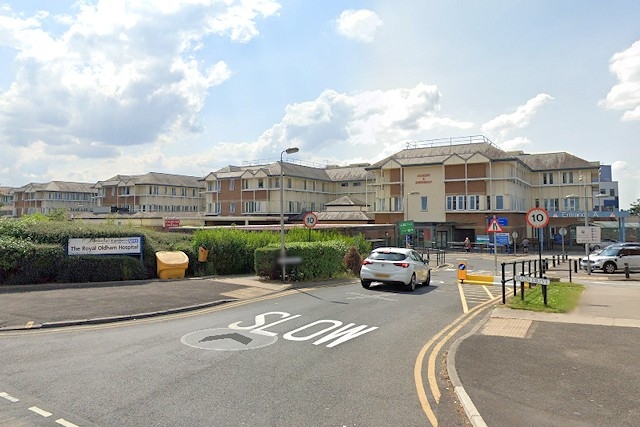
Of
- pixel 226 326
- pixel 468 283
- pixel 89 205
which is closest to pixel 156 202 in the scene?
pixel 89 205

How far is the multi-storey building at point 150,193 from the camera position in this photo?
277ft

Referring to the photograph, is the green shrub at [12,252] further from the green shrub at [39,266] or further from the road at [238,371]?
the road at [238,371]

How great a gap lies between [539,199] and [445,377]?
6957 cm

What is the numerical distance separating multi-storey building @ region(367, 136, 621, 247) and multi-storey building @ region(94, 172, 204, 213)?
39.7 meters

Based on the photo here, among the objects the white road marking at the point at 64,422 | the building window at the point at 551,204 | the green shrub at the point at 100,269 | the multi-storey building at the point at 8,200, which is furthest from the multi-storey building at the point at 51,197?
the white road marking at the point at 64,422

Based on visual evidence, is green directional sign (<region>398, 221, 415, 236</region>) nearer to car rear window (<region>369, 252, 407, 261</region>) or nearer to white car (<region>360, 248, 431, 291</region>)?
white car (<region>360, 248, 431, 291</region>)

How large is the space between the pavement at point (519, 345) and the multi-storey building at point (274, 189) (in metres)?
54.5

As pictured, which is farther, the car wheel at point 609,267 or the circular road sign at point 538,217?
the car wheel at point 609,267

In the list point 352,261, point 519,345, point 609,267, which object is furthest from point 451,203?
point 519,345

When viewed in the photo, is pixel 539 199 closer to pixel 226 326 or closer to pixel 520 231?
pixel 520 231

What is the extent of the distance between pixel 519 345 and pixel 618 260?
22.8 meters

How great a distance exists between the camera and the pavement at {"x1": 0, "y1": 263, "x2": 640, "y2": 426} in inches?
217

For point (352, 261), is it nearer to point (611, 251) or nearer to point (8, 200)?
point (611, 251)

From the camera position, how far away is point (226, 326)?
10.2 meters
